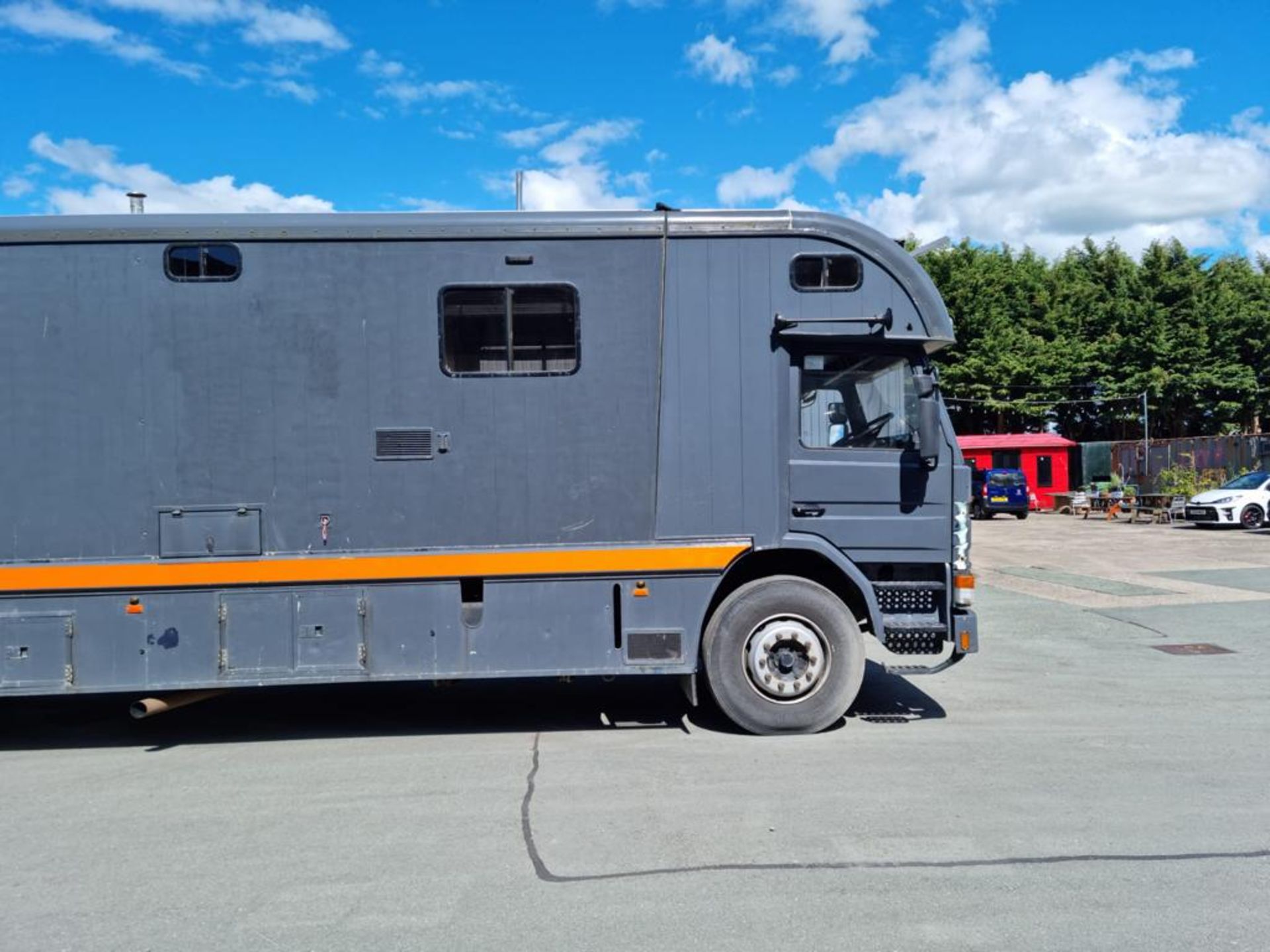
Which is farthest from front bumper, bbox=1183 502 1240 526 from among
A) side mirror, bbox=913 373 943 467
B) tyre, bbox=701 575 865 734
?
tyre, bbox=701 575 865 734

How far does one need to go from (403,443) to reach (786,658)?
115 inches

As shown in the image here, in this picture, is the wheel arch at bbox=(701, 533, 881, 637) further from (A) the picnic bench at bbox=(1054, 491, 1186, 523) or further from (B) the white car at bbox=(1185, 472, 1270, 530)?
(A) the picnic bench at bbox=(1054, 491, 1186, 523)

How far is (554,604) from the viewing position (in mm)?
6309

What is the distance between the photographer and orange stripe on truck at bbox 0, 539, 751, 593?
239 inches

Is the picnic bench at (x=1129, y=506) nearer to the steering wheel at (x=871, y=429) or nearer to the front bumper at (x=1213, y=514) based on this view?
the front bumper at (x=1213, y=514)

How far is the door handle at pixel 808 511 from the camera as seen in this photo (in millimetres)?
6461

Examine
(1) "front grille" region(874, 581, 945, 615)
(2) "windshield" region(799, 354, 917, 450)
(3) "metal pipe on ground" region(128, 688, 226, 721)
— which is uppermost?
(2) "windshield" region(799, 354, 917, 450)

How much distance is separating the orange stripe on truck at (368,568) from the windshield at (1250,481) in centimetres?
2416

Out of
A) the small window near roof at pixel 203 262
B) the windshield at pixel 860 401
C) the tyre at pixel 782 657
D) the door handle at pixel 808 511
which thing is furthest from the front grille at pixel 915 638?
the small window near roof at pixel 203 262

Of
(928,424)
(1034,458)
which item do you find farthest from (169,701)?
(1034,458)

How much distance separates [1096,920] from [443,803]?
3247 mm

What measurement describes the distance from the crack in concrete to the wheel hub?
81.2 inches

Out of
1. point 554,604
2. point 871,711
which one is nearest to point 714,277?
point 554,604

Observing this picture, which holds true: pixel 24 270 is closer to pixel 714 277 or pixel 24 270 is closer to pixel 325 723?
pixel 325 723
